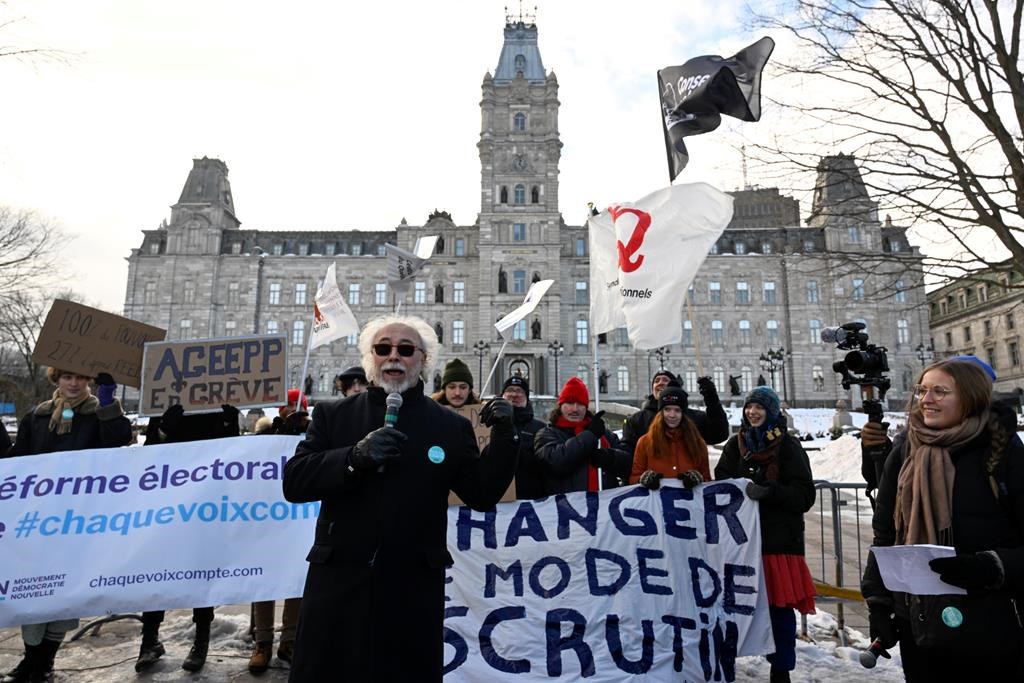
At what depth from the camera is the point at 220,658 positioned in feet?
14.4

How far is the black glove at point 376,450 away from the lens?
2111 mm

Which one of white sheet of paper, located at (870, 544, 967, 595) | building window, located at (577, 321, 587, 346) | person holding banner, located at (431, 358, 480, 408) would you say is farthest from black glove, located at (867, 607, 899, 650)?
building window, located at (577, 321, 587, 346)

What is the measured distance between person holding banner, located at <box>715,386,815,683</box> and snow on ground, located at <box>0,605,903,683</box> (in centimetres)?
28

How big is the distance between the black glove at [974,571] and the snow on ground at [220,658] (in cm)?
213

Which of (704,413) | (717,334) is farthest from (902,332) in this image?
(704,413)

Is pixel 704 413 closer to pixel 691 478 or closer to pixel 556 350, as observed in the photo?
pixel 691 478

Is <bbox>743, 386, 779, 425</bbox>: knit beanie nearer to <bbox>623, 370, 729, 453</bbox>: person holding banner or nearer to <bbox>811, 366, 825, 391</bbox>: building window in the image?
<bbox>623, 370, 729, 453</bbox>: person holding banner

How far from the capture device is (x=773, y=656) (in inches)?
152

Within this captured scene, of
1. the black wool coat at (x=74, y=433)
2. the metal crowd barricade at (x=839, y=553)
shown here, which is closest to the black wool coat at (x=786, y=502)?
Result: the metal crowd barricade at (x=839, y=553)

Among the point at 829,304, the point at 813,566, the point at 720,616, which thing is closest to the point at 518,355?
the point at 829,304

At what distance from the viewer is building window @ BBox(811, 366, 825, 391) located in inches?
1987

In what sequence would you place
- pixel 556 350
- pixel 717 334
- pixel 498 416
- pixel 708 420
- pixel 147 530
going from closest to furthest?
1. pixel 498 416
2. pixel 147 530
3. pixel 708 420
4. pixel 556 350
5. pixel 717 334

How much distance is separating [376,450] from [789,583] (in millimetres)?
3098

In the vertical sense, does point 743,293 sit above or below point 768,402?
above
